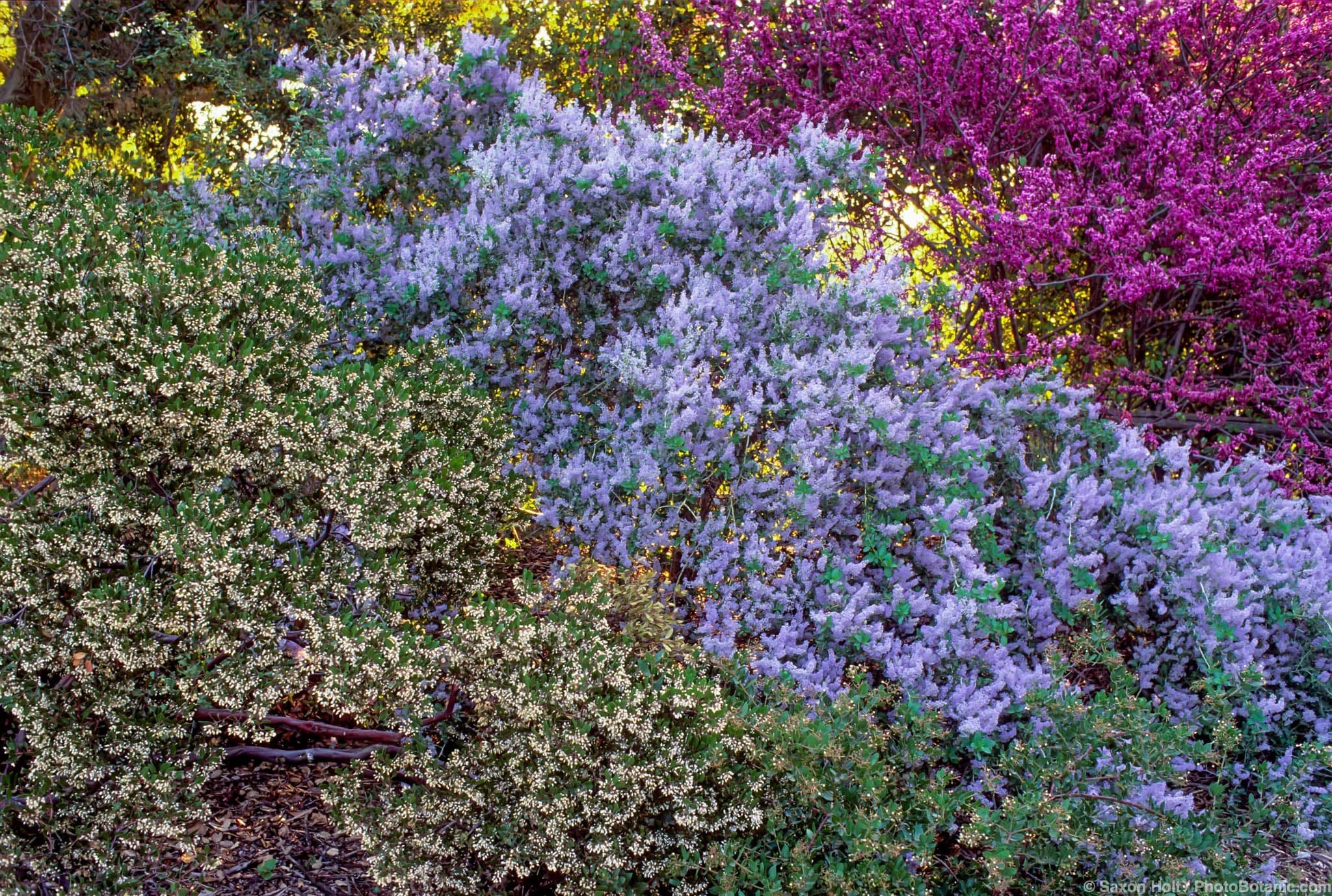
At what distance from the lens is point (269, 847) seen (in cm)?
320

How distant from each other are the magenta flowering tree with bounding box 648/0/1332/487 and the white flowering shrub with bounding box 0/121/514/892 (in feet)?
10.2

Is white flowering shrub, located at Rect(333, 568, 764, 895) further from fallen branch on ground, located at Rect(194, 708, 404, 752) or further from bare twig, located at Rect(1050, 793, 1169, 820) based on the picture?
bare twig, located at Rect(1050, 793, 1169, 820)

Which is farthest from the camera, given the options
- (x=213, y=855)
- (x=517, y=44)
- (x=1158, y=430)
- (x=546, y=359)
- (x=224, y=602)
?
(x=517, y=44)

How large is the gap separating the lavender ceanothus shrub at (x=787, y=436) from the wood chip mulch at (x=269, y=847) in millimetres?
1312

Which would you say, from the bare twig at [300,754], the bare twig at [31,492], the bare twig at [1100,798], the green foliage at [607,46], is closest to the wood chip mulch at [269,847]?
the bare twig at [300,754]

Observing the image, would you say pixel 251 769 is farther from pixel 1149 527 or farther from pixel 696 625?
pixel 1149 527

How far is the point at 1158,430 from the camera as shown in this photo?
5.88m

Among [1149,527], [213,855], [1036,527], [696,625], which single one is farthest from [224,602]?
[1149,527]

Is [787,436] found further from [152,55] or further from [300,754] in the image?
[152,55]

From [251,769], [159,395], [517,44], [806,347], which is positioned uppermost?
[517,44]

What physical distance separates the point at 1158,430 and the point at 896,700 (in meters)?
3.52

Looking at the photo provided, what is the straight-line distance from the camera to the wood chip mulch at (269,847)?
3004 millimetres

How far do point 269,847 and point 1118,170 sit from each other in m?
5.25

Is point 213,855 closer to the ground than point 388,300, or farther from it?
closer to the ground
